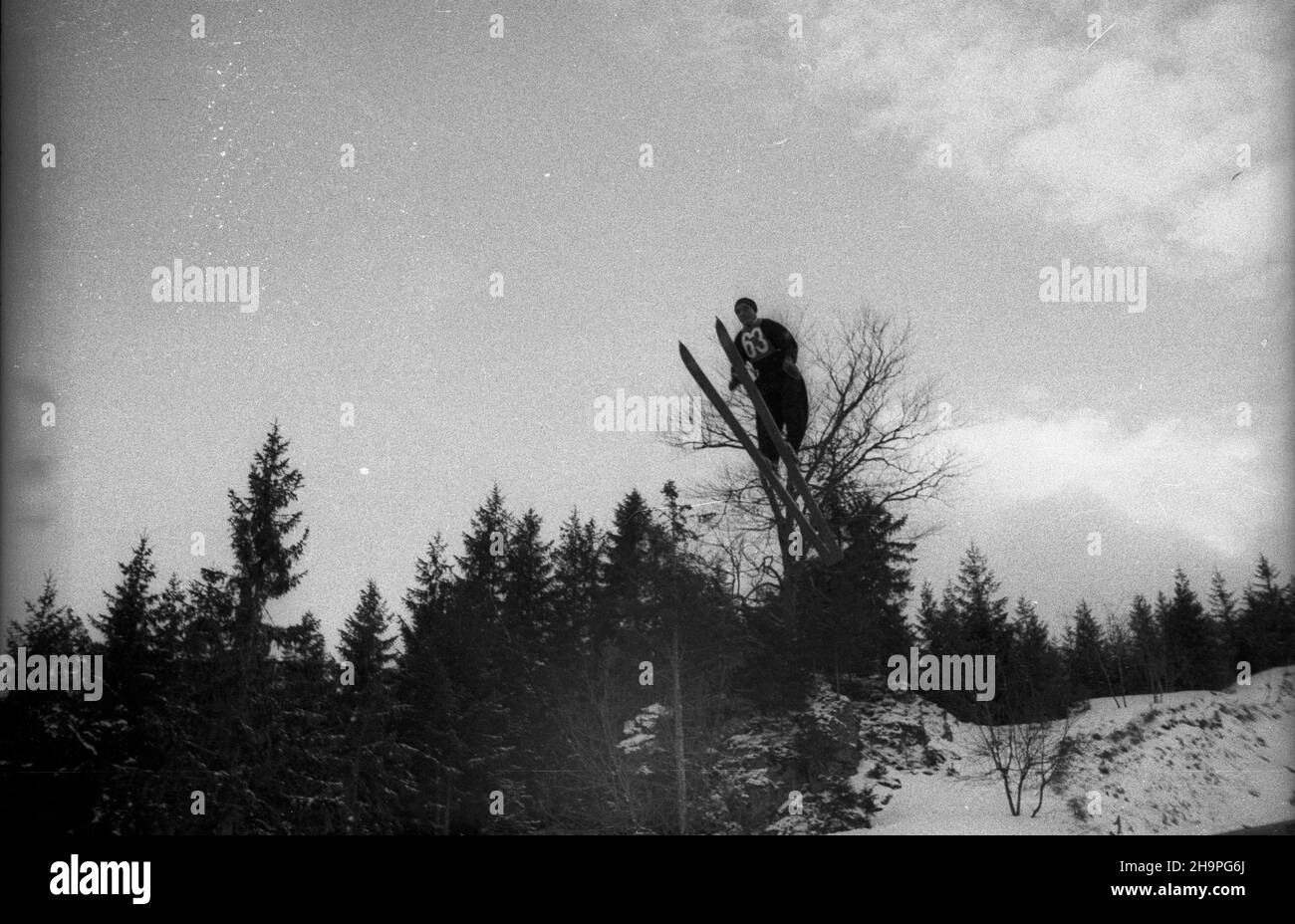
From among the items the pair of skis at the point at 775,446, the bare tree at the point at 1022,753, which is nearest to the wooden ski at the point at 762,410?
the pair of skis at the point at 775,446

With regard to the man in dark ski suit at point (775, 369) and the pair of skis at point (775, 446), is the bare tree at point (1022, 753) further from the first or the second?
the man in dark ski suit at point (775, 369)

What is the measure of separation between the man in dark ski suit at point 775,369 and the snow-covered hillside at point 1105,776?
8.50m

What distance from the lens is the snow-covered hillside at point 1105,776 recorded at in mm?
13695

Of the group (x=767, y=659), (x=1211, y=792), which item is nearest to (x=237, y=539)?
(x=767, y=659)

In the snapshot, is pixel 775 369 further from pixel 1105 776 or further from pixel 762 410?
pixel 1105 776

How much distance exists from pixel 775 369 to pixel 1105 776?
1242 centimetres

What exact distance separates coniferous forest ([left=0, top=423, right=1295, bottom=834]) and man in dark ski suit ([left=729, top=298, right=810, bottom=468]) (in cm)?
620

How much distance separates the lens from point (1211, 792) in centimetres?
1531

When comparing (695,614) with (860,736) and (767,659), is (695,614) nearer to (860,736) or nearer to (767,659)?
(767,659)

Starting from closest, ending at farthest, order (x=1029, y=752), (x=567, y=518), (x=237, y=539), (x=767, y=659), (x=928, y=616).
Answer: (x=1029, y=752), (x=767, y=659), (x=928, y=616), (x=237, y=539), (x=567, y=518)

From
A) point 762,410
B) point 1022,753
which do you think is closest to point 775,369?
point 762,410

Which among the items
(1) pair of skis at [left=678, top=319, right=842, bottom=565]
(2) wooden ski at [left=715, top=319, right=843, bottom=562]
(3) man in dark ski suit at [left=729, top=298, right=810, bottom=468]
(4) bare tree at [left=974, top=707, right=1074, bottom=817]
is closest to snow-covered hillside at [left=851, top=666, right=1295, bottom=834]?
(4) bare tree at [left=974, top=707, right=1074, bottom=817]
